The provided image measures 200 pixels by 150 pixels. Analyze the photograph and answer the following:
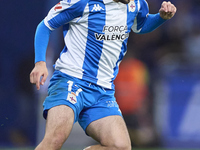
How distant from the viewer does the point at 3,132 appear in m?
6.26

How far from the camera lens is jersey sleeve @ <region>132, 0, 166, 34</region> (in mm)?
3982

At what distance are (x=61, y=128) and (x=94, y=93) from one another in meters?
0.55

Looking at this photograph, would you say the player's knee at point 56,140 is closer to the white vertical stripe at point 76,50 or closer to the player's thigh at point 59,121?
the player's thigh at point 59,121

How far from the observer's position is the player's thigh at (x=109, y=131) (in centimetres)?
346

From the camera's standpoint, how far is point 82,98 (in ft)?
11.7

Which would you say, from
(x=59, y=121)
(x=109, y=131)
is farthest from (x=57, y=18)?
(x=109, y=131)

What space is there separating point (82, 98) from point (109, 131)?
1.19 feet

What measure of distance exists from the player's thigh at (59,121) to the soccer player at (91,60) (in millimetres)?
53

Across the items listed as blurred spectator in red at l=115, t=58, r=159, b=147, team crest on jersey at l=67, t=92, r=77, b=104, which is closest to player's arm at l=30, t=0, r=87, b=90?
team crest on jersey at l=67, t=92, r=77, b=104

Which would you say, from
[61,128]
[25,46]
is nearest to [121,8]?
[61,128]

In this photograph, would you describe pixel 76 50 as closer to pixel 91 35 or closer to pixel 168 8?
pixel 91 35

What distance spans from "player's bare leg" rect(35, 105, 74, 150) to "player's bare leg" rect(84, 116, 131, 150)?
310 millimetres

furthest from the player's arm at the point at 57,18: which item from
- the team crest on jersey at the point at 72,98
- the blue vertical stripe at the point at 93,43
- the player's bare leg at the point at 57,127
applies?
the player's bare leg at the point at 57,127

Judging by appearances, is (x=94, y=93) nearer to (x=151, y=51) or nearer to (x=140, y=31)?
(x=140, y=31)
